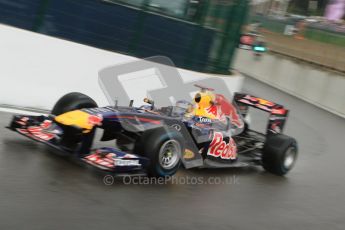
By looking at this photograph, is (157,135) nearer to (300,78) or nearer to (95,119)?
(95,119)

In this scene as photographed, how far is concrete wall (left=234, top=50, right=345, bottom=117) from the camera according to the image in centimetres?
1980

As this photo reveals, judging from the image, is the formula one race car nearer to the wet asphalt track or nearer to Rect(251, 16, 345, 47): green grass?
the wet asphalt track

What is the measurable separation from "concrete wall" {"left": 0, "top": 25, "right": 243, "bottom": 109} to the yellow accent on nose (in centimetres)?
262

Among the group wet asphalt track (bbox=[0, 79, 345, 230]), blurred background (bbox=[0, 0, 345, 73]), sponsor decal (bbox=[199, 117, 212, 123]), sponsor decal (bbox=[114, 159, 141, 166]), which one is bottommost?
wet asphalt track (bbox=[0, 79, 345, 230])

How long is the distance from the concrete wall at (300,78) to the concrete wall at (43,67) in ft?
36.7

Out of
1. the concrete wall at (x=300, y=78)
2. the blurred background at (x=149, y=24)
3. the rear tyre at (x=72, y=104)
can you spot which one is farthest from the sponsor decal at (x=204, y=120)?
the concrete wall at (x=300, y=78)

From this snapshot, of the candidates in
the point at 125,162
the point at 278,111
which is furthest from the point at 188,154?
the point at 278,111

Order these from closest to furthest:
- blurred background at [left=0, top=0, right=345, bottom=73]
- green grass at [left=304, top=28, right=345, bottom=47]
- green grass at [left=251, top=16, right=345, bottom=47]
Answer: blurred background at [left=0, top=0, right=345, bottom=73], green grass at [left=304, top=28, right=345, bottom=47], green grass at [left=251, top=16, right=345, bottom=47]

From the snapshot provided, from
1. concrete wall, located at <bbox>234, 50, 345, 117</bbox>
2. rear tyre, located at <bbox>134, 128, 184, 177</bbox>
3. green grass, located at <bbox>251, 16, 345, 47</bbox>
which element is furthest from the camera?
green grass, located at <bbox>251, 16, 345, 47</bbox>

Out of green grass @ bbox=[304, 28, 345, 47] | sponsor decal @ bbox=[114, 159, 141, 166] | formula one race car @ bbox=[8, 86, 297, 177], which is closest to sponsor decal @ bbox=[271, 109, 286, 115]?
formula one race car @ bbox=[8, 86, 297, 177]

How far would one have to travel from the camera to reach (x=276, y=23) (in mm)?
28156

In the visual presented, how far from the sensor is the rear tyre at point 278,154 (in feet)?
29.5

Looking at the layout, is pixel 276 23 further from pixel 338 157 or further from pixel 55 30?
pixel 55 30

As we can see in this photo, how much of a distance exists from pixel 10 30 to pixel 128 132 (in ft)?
10.7
